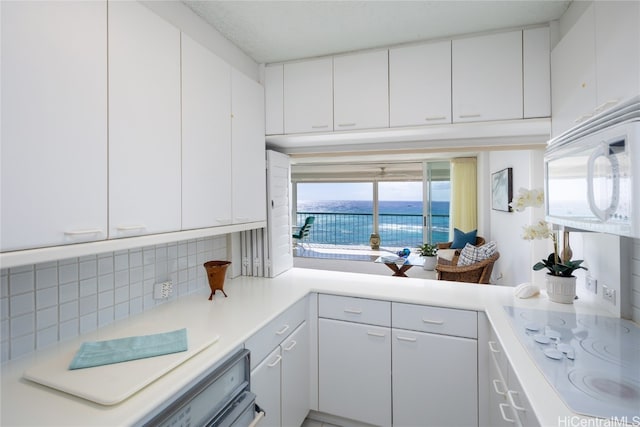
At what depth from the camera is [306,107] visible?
2.07 m

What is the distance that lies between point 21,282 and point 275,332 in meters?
1.01

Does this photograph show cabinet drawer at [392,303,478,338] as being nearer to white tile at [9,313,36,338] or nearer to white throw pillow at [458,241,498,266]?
white tile at [9,313,36,338]

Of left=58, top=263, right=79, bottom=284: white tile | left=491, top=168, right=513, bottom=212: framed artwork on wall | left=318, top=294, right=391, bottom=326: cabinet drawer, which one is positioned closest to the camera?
left=58, top=263, right=79, bottom=284: white tile

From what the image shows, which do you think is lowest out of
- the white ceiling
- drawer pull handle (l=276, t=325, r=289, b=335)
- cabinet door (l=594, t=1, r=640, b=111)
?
drawer pull handle (l=276, t=325, r=289, b=335)

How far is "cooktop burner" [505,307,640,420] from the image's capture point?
2.90ft

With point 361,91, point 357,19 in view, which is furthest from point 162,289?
point 357,19

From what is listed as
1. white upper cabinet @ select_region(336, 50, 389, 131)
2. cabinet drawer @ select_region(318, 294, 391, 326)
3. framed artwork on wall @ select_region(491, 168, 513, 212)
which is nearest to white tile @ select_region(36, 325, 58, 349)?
cabinet drawer @ select_region(318, 294, 391, 326)

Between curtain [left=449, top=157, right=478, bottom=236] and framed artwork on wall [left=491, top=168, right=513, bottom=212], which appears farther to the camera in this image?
curtain [left=449, top=157, right=478, bottom=236]

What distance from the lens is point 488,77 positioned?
1741 mm

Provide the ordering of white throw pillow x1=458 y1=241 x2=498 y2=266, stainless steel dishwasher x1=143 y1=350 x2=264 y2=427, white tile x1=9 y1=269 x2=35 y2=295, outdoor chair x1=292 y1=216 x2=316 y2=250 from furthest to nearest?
outdoor chair x1=292 y1=216 x2=316 y2=250 → white throw pillow x1=458 y1=241 x2=498 y2=266 → white tile x1=9 y1=269 x2=35 y2=295 → stainless steel dishwasher x1=143 y1=350 x2=264 y2=427

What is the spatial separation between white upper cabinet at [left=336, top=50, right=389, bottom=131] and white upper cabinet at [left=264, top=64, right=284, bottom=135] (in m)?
0.37

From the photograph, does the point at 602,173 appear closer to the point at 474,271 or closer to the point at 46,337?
the point at 46,337

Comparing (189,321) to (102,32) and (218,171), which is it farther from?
(102,32)

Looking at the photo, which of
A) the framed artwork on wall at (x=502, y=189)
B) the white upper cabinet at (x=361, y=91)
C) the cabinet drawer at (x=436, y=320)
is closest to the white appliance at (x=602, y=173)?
the cabinet drawer at (x=436, y=320)
